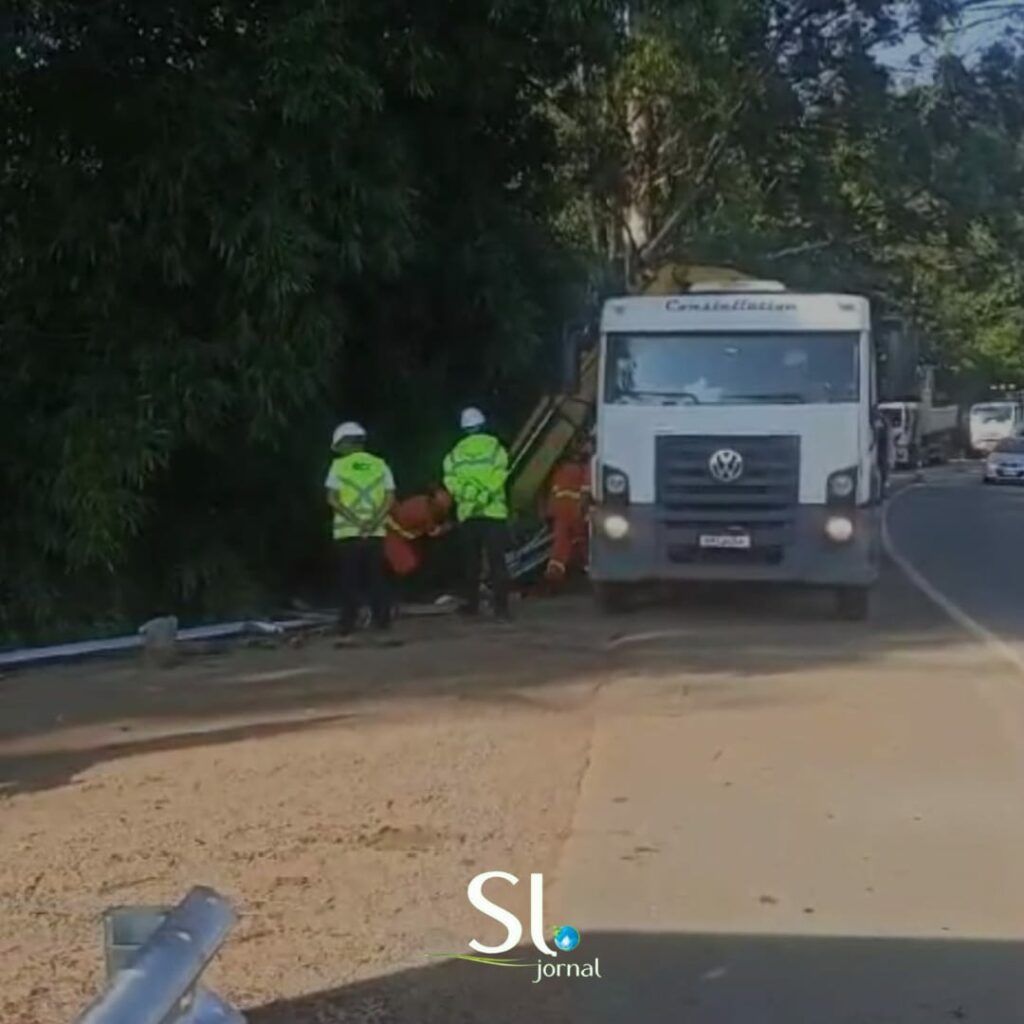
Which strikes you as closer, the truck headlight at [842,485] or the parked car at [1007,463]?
the truck headlight at [842,485]

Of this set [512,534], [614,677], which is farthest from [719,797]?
[512,534]

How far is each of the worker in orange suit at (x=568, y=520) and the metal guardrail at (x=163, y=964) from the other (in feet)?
51.2

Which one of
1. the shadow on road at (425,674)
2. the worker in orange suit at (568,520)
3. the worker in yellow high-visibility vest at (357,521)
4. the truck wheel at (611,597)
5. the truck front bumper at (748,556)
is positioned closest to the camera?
the shadow on road at (425,674)

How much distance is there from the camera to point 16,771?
33.1 feet

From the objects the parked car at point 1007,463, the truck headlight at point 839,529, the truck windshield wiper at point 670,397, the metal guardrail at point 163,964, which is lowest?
the parked car at point 1007,463

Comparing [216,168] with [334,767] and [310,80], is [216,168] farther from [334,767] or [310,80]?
[334,767]

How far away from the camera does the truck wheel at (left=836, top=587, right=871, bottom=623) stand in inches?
667

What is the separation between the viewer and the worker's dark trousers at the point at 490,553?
17.1m

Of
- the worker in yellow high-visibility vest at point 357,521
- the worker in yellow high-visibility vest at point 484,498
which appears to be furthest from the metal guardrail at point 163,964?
the worker in yellow high-visibility vest at point 484,498

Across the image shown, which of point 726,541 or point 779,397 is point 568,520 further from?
point 779,397

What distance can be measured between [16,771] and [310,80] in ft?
25.7

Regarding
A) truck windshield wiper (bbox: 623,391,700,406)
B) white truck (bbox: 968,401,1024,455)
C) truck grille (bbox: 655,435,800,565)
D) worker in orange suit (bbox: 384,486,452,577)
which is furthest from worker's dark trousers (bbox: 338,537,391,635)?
white truck (bbox: 968,401,1024,455)

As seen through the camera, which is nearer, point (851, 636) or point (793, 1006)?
point (793, 1006)

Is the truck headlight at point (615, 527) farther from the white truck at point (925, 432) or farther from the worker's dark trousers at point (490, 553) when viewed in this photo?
the white truck at point (925, 432)
